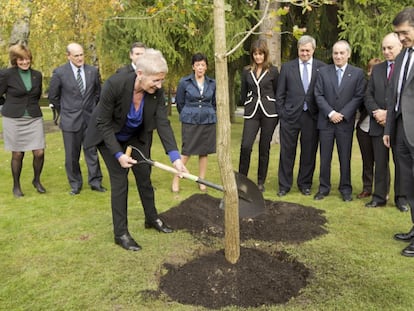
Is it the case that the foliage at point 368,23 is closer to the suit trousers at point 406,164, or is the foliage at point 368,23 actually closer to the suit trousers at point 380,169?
the suit trousers at point 380,169

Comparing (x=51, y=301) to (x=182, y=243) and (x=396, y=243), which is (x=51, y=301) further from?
(x=396, y=243)

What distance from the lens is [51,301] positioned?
340 cm

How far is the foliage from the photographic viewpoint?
10.8 metres

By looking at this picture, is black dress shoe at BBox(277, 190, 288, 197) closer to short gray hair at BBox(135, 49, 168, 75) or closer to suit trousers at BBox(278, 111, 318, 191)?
suit trousers at BBox(278, 111, 318, 191)

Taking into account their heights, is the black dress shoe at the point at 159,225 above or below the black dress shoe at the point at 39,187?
above

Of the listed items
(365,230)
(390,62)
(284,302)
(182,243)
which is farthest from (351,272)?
(390,62)

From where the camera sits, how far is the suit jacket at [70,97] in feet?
21.2

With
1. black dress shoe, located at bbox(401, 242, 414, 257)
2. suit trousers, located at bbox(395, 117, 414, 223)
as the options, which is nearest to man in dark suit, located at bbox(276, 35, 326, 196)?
suit trousers, located at bbox(395, 117, 414, 223)

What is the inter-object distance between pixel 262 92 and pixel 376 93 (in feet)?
5.10

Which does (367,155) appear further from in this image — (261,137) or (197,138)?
(197,138)

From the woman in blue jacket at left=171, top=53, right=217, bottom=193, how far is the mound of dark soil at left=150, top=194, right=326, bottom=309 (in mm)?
1553

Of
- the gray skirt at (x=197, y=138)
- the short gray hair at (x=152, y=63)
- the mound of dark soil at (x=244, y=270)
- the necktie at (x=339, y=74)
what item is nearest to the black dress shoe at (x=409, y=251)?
the mound of dark soil at (x=244, y=270)

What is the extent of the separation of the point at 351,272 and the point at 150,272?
1759 millimetres

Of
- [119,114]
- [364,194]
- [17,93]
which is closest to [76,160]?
[17,93]
